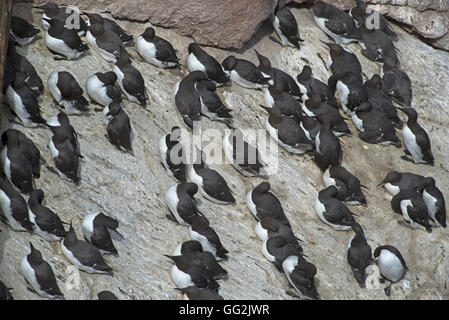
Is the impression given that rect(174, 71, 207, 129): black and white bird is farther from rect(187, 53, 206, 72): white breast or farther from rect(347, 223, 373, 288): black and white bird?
rect(347, 223, 373, 288): black and white bird

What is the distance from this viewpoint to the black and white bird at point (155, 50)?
12.0 meters

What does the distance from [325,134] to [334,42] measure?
231 centimetres

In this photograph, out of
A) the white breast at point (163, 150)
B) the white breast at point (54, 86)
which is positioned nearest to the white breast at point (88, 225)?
the white breast at point (163, 150)

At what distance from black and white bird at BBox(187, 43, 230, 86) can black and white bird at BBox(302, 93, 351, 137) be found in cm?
119

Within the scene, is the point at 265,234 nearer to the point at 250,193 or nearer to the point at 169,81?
the point at 250,193

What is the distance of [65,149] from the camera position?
33.9ft

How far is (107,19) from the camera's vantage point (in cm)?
1229

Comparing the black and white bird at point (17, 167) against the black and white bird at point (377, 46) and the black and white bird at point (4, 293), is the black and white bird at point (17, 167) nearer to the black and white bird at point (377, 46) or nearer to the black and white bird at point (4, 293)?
the black and white bird at point (4, 293)

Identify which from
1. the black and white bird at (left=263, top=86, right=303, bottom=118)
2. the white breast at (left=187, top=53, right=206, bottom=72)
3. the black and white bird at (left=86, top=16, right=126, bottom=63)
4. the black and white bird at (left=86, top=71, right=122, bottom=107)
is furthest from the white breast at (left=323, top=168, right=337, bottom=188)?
the black and white bird at (left=86, top=16, right=126, bottom=63)

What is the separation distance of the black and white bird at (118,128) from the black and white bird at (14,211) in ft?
5.00

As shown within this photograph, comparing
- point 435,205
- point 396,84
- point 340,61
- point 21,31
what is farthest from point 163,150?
point 396,84

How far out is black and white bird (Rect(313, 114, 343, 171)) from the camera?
11.6m

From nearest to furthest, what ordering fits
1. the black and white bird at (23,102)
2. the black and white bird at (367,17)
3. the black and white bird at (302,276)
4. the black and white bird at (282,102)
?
the black and white bird at (302,276) < the black and white bird at (23,102) < the black and white bird at (282,102) < the black and white bird at (367,17)

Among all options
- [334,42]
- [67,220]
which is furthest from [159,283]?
[334,42]
